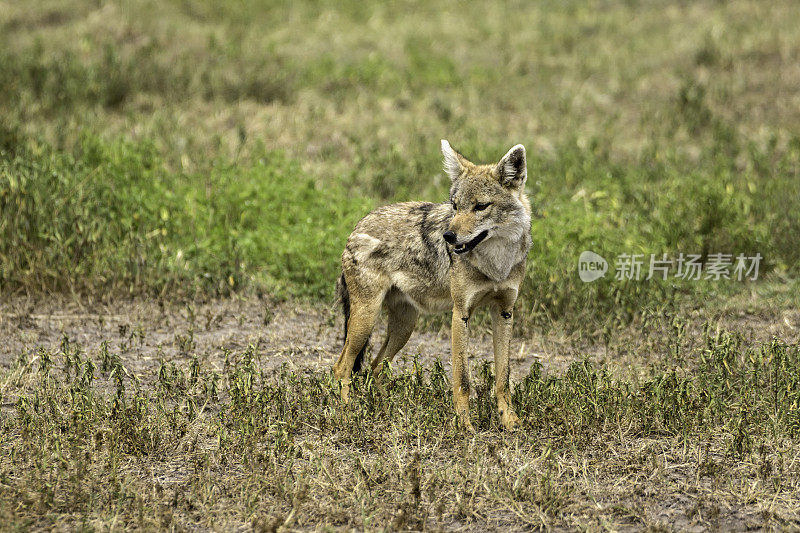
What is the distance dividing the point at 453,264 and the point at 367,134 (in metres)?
6.83

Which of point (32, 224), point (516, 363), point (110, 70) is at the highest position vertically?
point (110, 70)

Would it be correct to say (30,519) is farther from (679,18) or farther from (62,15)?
(679,18)

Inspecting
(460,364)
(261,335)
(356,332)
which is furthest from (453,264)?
(261,335)

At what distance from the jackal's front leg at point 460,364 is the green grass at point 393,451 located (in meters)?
0.14

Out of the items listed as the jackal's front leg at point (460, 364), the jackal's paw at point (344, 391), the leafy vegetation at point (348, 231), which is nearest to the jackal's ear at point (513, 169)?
the jackal's front leg at point (460, 364)

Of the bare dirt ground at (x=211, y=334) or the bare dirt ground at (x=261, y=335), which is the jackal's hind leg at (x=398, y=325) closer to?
the bare dirt ground at (x=261, y=335)

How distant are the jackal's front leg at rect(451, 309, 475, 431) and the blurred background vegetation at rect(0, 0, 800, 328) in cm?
243

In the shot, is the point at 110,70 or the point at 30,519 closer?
the point at 30,519

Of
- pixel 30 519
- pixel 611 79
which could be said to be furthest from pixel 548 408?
pixel 611 79

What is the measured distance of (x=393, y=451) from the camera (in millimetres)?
5613

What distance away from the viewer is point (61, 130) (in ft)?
36.9

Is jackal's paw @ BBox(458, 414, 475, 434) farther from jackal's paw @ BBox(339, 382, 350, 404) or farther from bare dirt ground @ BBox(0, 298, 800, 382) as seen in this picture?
bare dirt ground @ BBox(0, 298, 800, 382)

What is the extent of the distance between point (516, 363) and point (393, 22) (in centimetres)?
1114

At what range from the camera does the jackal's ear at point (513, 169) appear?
593 centimetres
